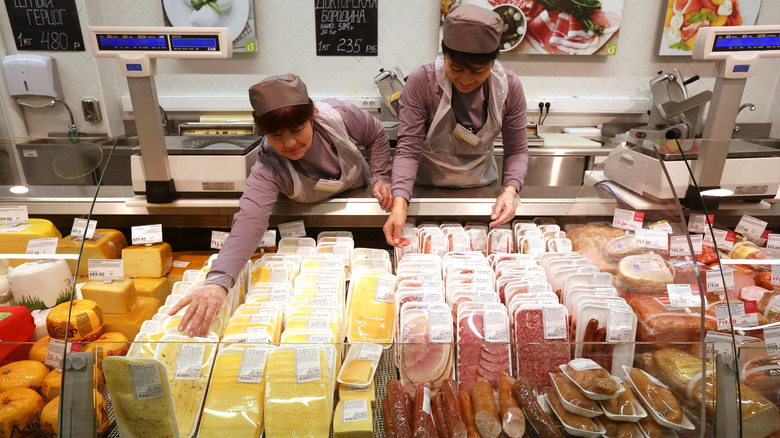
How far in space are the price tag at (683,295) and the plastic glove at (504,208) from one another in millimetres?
648

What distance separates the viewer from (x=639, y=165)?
5.87 feet

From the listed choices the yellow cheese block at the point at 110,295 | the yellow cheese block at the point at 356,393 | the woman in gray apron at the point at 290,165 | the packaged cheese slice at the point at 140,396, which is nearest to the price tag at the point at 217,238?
the woman in gray apron at the point at 290,165

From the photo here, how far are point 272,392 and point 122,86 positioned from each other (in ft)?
15.9


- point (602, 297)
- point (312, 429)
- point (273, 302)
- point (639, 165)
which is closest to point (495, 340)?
point (602, 297)

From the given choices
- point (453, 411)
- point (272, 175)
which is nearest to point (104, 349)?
point (272, 175)

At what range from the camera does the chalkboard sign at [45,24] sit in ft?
14.4

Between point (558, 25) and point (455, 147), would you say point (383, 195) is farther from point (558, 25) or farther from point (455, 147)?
point (558, 25)

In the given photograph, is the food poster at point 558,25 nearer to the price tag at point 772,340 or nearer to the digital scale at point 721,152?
the digital scale at point 721,152

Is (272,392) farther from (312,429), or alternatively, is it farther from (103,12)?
(103,12)

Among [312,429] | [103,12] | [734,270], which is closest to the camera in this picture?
[312,429]

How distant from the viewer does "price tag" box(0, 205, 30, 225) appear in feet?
5.53

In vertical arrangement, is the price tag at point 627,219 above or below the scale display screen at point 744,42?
A: below

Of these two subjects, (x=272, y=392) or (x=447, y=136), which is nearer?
(x=272, y=392)

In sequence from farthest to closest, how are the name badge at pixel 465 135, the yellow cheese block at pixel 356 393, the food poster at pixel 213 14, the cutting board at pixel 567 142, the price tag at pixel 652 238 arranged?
the food poster at pixel 213 14
the cutting board at pixel 567 142
the name badge at pixel 465 135
the price tag at pixel 652 238
the yellow cheese block at pixel 356 393
